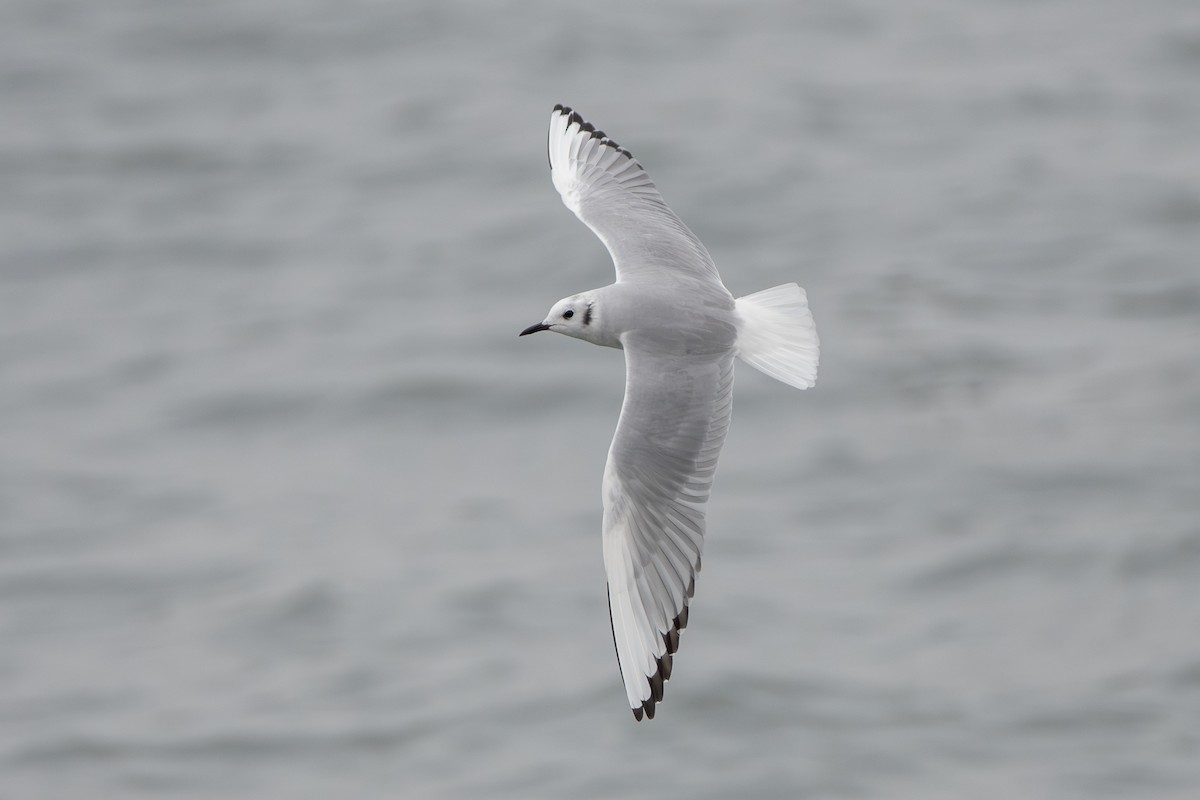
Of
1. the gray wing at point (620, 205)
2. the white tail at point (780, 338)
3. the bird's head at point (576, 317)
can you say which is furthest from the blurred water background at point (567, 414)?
the bird's head at point (576, 317)

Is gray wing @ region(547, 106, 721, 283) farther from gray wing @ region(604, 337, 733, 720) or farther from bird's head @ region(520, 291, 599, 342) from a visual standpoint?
gray wing @ region(604, 337, 733, 720)

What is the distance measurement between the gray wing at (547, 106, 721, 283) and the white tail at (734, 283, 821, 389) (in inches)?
8.2

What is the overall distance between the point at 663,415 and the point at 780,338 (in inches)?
19.6

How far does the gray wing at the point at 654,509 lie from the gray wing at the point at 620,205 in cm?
58

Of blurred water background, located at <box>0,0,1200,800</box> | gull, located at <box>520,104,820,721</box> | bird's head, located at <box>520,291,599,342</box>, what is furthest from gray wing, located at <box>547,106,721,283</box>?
blurred water background, located at <box>0,0,1200,800</box>

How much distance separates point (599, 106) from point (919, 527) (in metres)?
5.27

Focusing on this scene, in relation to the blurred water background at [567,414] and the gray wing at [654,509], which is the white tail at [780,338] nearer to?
the gray wing at [654,509]

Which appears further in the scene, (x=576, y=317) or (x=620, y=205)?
(x=620, y=205)

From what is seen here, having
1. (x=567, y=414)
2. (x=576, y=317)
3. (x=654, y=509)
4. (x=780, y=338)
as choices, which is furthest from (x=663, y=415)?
(x=567, y=414)

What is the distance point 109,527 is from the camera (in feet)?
34.3

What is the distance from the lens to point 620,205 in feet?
20.1

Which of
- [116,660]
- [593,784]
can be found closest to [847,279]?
[593,784]

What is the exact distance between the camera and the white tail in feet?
17.3

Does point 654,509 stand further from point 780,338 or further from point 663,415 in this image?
point 780,338
